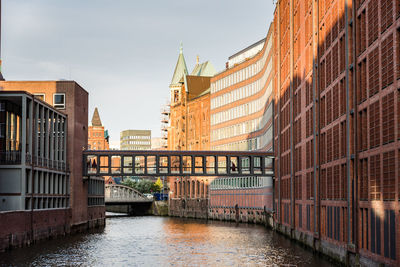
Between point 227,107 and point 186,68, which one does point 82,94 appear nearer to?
point 227,107

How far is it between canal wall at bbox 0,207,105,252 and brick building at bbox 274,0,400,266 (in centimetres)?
2366

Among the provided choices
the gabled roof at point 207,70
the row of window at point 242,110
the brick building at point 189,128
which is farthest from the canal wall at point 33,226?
the gabled roof at point 207,70

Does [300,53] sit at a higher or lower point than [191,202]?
higher

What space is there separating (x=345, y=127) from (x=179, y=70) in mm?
126704

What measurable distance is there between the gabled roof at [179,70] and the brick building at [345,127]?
96.5 metres

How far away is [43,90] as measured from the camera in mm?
79125

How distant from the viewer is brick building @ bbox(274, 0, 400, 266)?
31453 millimetres

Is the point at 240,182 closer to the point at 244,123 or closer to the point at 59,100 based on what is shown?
the point at 244,123

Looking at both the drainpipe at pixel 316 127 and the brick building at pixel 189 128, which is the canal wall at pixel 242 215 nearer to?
the brick building at pixel 189 128

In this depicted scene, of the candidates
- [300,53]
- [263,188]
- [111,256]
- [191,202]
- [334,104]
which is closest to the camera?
[334,104]

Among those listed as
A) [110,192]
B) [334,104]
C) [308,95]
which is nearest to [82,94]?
[308,95]

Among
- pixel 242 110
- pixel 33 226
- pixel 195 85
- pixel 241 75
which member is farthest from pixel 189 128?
pixel 33 226

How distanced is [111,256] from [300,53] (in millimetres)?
26091

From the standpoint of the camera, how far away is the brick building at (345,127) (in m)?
31.5
